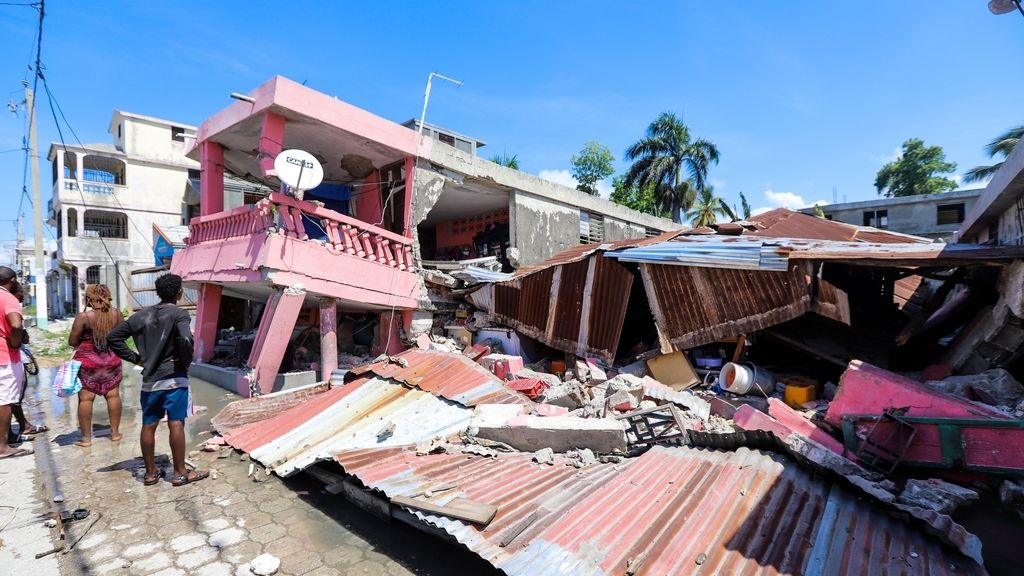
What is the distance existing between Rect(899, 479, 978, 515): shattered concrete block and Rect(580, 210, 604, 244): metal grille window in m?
10.6

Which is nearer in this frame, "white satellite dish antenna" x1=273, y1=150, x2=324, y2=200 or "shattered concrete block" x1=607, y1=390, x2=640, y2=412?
"shattered concrete block" x1=607, y1=390, x2=640, y2=412

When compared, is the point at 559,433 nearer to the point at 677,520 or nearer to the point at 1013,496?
the point at 677,520

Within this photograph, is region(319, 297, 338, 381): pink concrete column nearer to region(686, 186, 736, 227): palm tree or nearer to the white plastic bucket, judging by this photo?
the white plastic bucket

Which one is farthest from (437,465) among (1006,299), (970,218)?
(970,218)

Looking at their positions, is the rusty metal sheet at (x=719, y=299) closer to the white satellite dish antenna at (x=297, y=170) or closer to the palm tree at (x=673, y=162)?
the white satellite dish antenna at (x=297, y=170)

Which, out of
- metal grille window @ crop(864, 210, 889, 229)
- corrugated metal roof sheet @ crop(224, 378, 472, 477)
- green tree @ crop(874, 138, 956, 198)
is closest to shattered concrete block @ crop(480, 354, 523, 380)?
corrugated metal roof sheet @ crop(224, 378, 472, 477)

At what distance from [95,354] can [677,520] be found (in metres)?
6.08

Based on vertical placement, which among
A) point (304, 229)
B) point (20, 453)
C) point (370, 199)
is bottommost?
point (20, 453)

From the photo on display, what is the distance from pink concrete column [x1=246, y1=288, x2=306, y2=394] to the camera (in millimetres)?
7660

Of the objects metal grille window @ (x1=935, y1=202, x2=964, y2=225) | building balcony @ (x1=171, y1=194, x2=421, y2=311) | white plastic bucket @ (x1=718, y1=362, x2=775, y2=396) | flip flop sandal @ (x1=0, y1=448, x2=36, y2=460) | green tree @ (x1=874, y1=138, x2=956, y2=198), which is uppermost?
green tree @ (x1=874, y1=138, x2=956, y2=198)

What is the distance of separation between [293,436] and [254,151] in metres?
7.10

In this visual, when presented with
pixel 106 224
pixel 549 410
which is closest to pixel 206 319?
pixel 549 410

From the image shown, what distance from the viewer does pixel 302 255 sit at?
770 centimetres

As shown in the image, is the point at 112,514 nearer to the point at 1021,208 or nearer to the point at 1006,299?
the point at 1006,299
